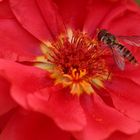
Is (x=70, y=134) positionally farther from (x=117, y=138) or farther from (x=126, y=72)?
(x=126, y=72)

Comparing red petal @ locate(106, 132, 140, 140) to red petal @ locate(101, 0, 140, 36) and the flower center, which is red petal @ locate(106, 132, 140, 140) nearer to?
the flower center

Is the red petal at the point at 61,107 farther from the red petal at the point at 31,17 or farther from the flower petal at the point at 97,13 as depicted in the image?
the flower petal at the point at 97,13

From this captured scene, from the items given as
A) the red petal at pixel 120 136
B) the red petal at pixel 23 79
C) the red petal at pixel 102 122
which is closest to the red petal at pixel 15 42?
the red petal at pixel 23 79

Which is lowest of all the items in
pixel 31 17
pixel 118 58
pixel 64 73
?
pixel 64 73

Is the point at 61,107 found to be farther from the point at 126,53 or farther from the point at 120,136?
the point at 126,53

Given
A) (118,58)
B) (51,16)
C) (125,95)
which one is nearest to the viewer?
(118,58)

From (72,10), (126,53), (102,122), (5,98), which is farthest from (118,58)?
(5,98)

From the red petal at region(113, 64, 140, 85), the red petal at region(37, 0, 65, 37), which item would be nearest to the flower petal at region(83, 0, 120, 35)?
the red petal at region(37, 0, 65, 37)
